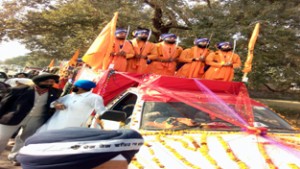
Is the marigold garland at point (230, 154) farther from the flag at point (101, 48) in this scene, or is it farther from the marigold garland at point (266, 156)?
the flag at point (101, 48)

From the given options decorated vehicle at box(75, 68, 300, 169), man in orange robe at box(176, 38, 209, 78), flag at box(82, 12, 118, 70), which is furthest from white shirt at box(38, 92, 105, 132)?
man in orange robe at box(176, 38, 209, 78)

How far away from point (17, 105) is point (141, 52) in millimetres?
2889

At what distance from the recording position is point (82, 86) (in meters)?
4.29

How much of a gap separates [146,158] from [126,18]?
10452 mm

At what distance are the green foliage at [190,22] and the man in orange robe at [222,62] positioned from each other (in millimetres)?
3837

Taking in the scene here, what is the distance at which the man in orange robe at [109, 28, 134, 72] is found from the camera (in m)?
6.77

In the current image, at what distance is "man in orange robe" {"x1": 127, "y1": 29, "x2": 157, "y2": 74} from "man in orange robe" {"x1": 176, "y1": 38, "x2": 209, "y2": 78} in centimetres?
64

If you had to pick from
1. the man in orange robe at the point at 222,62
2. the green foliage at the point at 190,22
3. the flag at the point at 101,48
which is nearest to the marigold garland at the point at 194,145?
the flag at the point at 101,48

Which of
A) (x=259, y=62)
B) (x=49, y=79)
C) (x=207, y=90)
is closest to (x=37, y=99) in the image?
(x=49, y=79)

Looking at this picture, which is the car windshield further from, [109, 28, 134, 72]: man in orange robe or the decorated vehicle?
[109, 28, 134, 72]: man in orange robe

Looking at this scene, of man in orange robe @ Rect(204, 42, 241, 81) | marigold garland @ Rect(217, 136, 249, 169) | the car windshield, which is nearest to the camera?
marigold garland @ Rect(217, 136, 249, 169)

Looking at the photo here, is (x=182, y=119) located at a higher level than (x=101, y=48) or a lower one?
lower

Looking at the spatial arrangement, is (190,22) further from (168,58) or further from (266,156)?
(266,156)

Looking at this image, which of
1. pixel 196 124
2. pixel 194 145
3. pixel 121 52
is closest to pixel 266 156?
pixel 194 145
